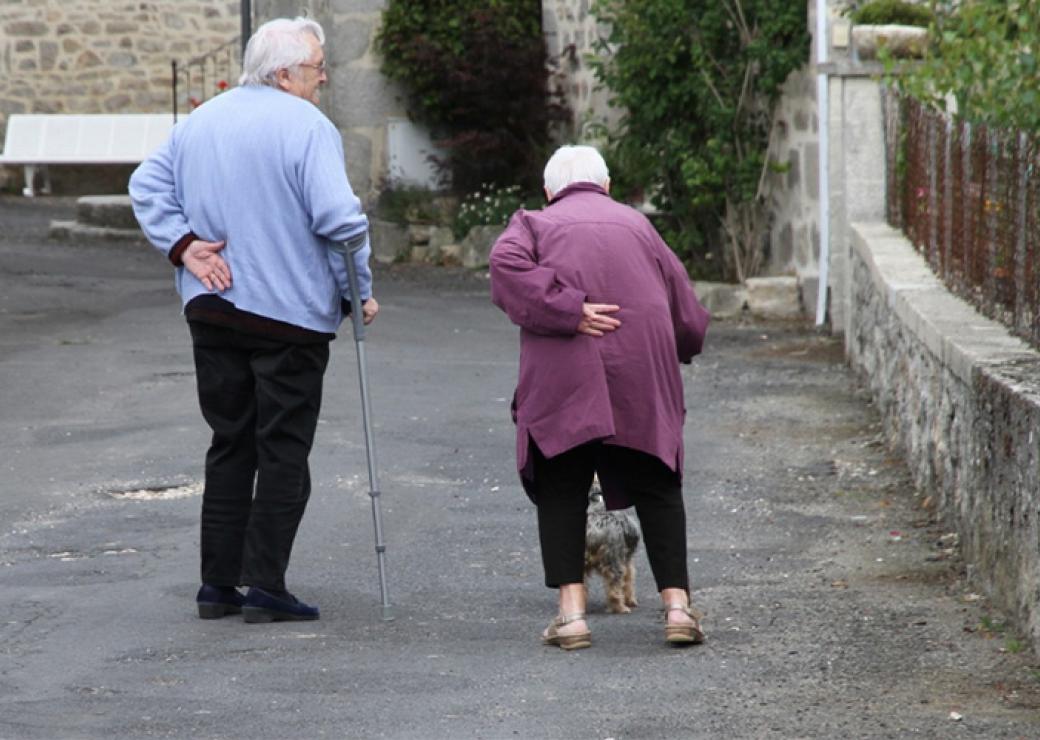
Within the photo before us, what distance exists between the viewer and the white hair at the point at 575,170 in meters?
5.82

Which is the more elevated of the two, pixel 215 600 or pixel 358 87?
pixel 358 87

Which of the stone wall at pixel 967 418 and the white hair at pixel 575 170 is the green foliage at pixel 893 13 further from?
the white hair at pixel 575 170

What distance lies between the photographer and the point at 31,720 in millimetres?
4824

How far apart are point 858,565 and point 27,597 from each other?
2.85 m

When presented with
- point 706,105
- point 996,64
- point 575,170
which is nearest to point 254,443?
point 575,170

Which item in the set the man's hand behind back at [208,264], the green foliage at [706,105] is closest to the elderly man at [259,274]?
the man's hand behind back at [208,264]

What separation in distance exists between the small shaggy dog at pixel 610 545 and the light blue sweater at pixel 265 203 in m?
1.05

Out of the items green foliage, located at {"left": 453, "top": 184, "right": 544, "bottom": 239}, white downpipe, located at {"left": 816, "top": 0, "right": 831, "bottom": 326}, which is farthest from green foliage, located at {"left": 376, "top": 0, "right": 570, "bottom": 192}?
white downpipe, located at {"left": 816, "top": 0, "right": 831, "bottom": 326}

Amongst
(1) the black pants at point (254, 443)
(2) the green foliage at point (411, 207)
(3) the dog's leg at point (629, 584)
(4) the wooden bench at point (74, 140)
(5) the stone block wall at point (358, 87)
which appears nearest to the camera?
(1) the black pants at point (254, 443)

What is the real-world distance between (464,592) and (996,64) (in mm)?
2927

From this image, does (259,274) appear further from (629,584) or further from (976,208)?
(976,208)

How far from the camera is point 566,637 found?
558cm

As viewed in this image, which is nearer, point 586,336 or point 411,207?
point 586,336

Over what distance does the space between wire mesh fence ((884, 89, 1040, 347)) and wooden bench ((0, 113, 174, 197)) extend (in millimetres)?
15642
